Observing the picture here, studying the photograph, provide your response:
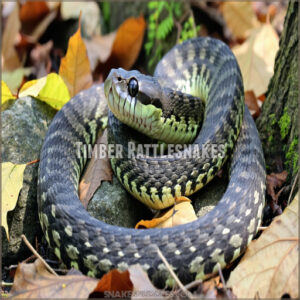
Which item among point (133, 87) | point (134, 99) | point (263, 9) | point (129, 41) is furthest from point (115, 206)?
point (263, 9)

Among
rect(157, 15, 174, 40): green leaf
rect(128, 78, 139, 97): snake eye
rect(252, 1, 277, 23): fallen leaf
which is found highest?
rect(252, 1, 277, 23): fallen leaf

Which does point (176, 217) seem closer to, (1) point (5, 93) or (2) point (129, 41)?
(1) point (5, 93)

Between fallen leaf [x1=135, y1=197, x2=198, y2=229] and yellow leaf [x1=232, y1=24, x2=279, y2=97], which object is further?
yellow leaf [x1=232, y1=24, x2=279, y2=97]

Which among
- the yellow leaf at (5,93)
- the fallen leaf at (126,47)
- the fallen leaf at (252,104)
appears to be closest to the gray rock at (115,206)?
the yellow leaf at (5,93)

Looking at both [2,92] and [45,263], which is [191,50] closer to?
[2,92]

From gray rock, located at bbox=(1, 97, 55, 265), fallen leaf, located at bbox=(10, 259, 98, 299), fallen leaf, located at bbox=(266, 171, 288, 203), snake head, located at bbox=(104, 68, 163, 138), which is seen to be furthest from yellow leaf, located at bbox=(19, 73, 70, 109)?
fallen leaf, located at bbox=(266, 171, 288, 203)

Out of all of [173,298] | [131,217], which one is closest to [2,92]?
[131,217]

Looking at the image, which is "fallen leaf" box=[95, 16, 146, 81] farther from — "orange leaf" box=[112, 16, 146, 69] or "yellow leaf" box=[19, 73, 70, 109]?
"yellow leaf" box=[19, 73, 70, 109]
